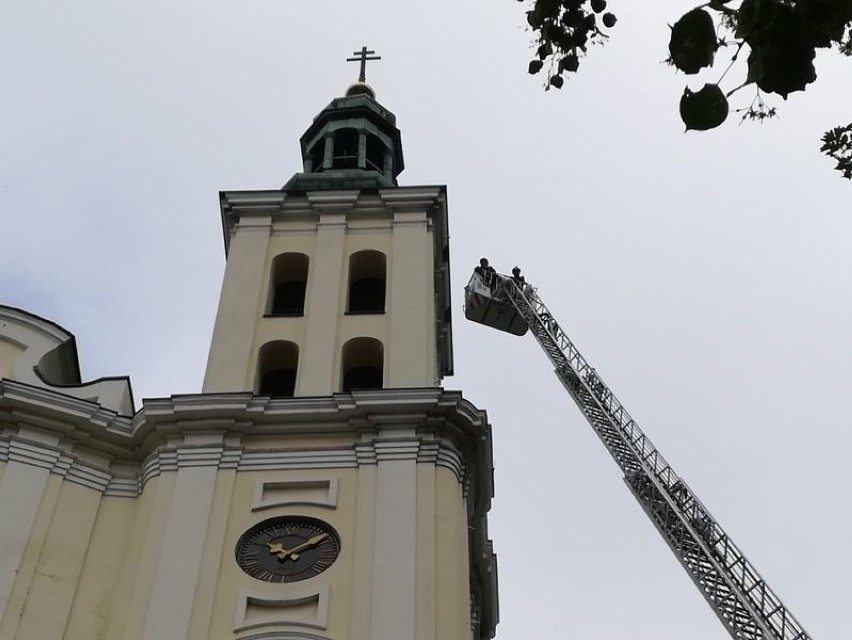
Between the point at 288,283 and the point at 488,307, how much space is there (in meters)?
5.53

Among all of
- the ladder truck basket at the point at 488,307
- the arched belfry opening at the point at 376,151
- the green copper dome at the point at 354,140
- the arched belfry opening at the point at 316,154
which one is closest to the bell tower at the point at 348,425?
the green copper dome at the point at 354,140

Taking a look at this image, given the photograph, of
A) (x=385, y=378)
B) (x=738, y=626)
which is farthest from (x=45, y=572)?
(x=738, y=626)

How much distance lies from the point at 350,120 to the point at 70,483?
Result: 1152cm

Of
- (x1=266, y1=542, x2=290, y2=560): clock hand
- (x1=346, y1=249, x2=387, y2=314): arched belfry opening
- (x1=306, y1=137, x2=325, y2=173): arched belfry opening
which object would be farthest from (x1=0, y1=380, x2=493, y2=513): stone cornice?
(x1=306, y1=137, x2=325, y2=173): arched belfry opening

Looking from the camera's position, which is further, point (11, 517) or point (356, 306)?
point (356, 306)

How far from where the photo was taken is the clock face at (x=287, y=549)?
14.1m

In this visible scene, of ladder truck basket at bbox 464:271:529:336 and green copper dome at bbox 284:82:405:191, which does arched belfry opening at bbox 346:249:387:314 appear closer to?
green copper dome at bbox 284:82:405:191

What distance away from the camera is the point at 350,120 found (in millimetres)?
24859

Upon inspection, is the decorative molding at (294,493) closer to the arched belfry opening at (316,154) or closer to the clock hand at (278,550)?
the clock hand at (278,550)

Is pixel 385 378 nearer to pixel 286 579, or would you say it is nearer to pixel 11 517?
pixel 286 579

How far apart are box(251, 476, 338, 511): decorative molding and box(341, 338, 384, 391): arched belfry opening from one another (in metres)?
2.57

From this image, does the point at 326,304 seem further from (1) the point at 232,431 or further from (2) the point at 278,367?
(1) the point at 232,431

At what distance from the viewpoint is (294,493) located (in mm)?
15078

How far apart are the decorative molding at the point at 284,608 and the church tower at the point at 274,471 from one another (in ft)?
0.08
